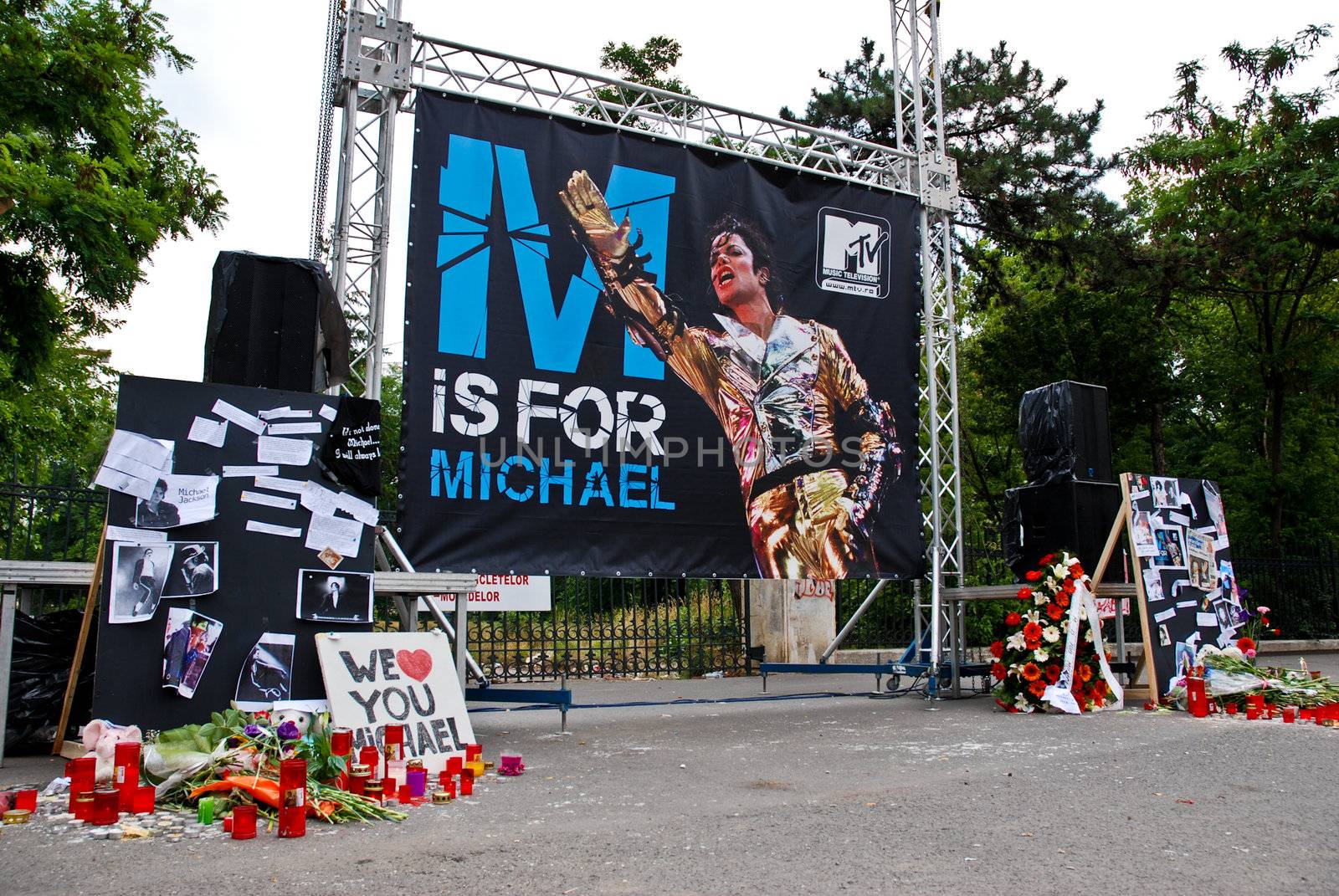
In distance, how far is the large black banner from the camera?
7262 mm

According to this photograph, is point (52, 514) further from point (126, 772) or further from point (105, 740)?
point (126, 772)

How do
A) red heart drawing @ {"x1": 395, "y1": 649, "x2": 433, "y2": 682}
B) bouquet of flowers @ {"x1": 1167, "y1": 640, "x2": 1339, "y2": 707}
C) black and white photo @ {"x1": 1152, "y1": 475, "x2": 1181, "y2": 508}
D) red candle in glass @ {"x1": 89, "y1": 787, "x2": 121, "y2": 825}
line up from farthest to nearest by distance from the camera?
black and white photo @ {"x1": 1152, "y1": 475, "x2": 1181, "y2": 508}, bouquet of flowers @ {"x1": 1167, "y1": 640, "x2": 1339, "y2": 707}, red heart drawing @ {"x1": 395, "y1": 649, "x2": 433, "y2": 682}, red candle in glass @ {"x1": 89, "y1": 787, "x2": 121, "y2": 825}

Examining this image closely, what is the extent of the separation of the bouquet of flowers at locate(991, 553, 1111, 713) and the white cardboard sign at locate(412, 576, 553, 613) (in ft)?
19.0

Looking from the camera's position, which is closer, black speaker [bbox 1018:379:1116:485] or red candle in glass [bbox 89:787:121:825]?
red candle in glass [bbox 89:787:121:825]

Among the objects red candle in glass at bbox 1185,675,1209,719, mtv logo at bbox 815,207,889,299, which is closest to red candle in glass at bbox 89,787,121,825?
mtv logo at bbox 815,207,889,299

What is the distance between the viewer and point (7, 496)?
7.34 metres

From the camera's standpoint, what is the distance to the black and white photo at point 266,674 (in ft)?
16.2

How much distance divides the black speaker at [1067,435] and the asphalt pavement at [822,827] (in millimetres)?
2611

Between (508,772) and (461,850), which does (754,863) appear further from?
(508,772)

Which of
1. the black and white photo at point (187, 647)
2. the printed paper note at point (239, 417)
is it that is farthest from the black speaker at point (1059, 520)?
the black and white photo at point (187, 647)

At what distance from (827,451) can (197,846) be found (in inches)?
249

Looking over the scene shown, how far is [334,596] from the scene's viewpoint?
17.4 ft

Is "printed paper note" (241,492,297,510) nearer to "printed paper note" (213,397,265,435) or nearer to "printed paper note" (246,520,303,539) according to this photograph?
"printed paper note" (246,520,303,539)

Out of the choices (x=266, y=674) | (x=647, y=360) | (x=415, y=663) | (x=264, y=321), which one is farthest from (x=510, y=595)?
(x=266, y=674)
